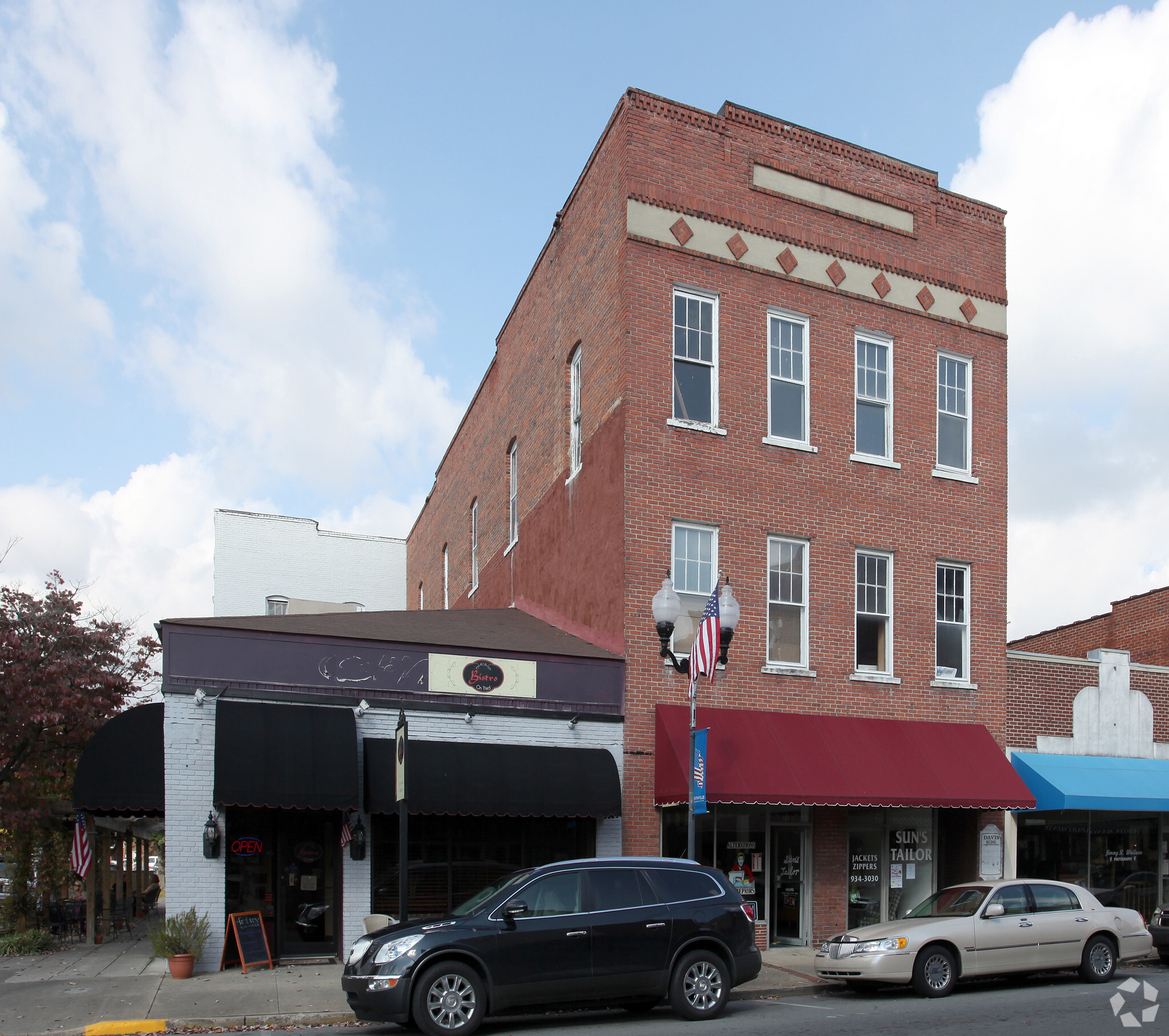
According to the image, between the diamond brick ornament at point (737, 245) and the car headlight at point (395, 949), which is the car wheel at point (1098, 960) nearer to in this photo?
the car headlight at point (395, 949)

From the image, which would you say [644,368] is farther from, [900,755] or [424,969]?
[424,969]

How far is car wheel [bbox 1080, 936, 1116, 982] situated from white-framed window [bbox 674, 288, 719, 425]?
9052 mm

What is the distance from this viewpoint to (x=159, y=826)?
95.1ft

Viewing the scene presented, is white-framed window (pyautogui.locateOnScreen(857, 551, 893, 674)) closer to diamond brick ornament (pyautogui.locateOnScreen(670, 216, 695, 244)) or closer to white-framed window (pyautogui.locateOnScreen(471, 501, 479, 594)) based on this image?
diamond brick ornament (pyautogui.locateOnScreen(670, 216, 695, 244))

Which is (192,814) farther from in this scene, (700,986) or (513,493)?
(513,493)

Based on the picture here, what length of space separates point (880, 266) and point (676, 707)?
869 centimetres

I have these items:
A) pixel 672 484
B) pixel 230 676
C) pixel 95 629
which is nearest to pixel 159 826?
pixel 95 629

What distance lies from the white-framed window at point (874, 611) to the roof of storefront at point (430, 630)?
15.0 ft

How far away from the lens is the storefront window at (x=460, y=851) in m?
16.0

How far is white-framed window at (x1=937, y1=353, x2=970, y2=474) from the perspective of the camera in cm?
2055

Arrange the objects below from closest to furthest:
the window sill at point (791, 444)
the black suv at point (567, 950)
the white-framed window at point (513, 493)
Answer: the black suv at point (567, 950) < the window sill at point (791, 444) < the white-framed window at point (513, 493)

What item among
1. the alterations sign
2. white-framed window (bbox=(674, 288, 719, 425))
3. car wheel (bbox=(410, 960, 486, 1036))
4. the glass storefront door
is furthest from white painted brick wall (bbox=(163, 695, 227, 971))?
white-framed window (bbox=(674, 288, 719, 425))

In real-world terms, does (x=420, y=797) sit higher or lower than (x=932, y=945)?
higher

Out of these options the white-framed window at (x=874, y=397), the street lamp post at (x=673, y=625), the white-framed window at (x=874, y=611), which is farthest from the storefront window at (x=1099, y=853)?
the street lamp post at (x=673, y=625)
